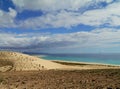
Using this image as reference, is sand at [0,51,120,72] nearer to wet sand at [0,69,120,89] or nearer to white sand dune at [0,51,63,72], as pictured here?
white sand dune at [0,51,63,72]

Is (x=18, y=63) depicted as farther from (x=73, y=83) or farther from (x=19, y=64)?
(x=73, y=83)

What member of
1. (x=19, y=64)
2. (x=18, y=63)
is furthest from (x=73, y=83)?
(x=18, y=63)

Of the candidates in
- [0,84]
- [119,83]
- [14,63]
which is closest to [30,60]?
[14,63]

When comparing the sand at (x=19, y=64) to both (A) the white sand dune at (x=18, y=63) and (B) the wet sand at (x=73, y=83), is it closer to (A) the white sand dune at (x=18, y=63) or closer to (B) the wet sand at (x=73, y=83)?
(A) the white sand dune at (x=18, y=63)

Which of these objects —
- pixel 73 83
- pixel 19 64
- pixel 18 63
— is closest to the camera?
pixel 73 83

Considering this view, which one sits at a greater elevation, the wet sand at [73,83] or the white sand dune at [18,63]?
the white sand dune at [18,63]

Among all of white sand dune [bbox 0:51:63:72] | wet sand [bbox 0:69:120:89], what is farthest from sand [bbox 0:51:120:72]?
wet sand [bbox 0:69:120:89]

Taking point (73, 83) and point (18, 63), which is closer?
point (73, 83)

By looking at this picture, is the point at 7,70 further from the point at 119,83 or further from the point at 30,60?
the point at 119,83

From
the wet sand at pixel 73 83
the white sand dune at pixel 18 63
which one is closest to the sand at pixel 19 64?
the white sand dune at pixel 18 63

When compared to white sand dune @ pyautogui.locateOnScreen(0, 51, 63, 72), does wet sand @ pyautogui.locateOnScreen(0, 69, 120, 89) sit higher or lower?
lower

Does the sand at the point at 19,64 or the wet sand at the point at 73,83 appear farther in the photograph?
the sand at the point at 19,64

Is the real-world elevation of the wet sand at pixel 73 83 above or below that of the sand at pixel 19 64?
below

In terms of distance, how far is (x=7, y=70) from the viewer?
94.5 feet
